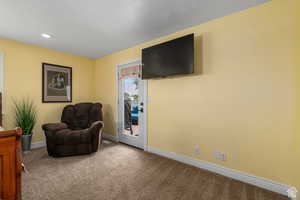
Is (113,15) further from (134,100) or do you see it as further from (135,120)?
(135,120)

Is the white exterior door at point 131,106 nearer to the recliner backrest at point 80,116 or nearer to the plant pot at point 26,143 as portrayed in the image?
the recliner backrest at point 80,116

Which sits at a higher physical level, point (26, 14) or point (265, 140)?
point (26, 14)

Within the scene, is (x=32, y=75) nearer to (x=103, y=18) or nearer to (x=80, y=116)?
(x=80, y=116)

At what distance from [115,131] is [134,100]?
1118 millimetres

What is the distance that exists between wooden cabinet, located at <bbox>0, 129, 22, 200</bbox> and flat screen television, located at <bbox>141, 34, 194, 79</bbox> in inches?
84.9

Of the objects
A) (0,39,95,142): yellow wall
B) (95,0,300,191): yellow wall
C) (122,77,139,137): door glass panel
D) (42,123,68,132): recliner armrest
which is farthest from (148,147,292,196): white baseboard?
(0,39,95,142): yellow wall

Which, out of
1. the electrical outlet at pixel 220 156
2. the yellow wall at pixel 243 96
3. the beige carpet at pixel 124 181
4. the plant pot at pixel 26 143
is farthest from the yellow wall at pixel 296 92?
the plant pot at pixel 26 143

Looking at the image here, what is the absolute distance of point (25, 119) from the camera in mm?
3053

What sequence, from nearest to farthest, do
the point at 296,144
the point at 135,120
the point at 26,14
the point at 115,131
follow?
the point at 296,144 < the point at 26,14 < the point at 135,120 < the point at 115,131

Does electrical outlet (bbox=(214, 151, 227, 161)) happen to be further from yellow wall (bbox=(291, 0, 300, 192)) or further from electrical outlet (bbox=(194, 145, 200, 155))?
yellow wall (bbox=(291, 0, 300, 192))

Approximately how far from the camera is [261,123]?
1896mm

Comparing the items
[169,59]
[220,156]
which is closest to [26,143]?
[169,59]

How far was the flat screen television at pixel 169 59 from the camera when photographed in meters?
Answer: 2.35

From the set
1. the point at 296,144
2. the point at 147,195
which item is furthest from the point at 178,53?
the point at 147,195
